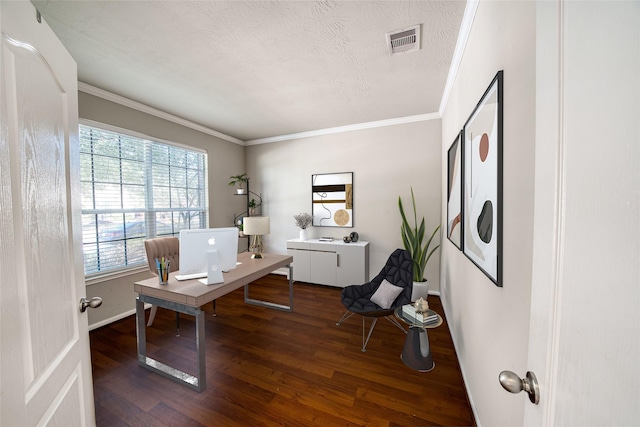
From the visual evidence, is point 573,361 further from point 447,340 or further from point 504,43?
point 447,340

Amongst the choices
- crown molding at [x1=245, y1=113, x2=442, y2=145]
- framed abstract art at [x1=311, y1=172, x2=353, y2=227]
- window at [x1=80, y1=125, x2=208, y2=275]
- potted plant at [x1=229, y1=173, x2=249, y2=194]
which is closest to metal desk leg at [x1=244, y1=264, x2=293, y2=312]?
framed abstract art at [x1=311, y1=172, x2=353, y2=227]

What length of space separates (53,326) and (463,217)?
7.36ft

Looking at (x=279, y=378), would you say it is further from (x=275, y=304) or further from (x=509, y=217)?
(x=509, y=217)

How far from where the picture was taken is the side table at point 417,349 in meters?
1.98

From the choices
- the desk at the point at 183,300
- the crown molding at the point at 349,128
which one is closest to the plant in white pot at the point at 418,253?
the crown molding at the point at 349,128

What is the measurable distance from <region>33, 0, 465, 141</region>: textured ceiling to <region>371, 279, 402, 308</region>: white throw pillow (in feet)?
7.34

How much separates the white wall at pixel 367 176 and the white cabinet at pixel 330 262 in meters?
0.36

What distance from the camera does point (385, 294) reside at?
2.53 meters

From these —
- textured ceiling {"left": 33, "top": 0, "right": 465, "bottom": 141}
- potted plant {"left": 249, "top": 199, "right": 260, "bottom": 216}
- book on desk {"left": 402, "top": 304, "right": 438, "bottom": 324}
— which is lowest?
book on desk {"left": 402, "top": 304, "right": 438, "bottom": 324}

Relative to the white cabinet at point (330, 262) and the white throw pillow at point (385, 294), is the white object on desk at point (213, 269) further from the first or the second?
the white cabinet at point (330, 262)

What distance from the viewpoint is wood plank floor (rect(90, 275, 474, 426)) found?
155cm

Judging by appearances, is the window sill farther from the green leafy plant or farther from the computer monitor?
the green leafy plant

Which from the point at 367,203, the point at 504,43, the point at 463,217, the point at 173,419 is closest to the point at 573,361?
the point at 504,43

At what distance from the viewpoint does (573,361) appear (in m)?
0.42
